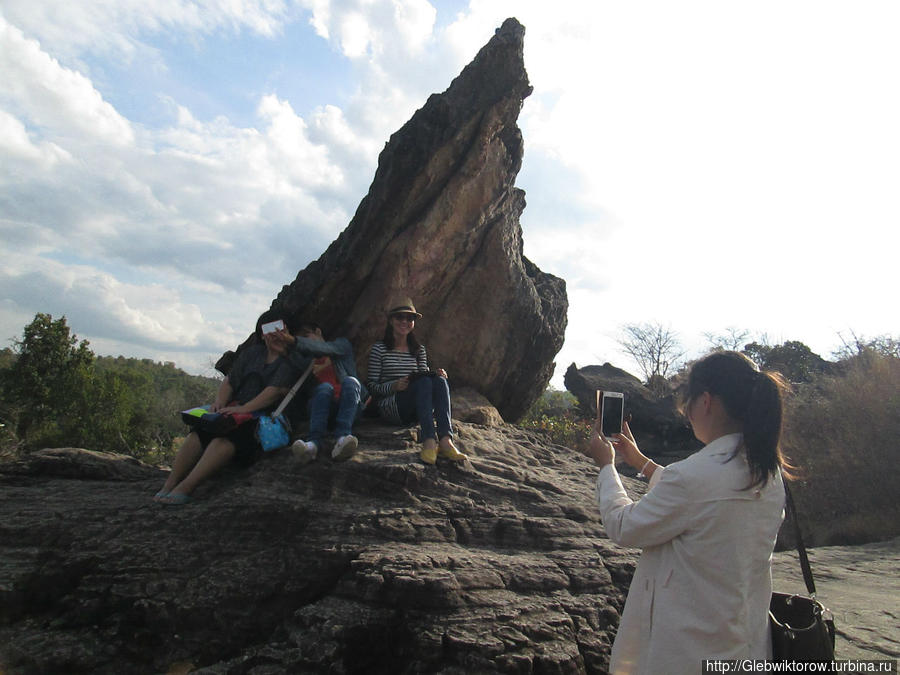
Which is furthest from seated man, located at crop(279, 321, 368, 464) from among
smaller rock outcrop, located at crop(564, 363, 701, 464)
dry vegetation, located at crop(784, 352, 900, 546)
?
smaller rock outcrop, located at crop(564, 363, 701, 464)

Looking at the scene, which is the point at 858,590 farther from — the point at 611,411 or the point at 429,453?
the point at 611,411

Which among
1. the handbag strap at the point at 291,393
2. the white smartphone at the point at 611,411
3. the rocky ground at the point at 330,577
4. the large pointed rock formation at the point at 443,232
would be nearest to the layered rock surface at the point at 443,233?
the large pointed rock formation at the point at 443,232

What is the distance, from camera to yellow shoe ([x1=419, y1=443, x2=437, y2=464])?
187 inches

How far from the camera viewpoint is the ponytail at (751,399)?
1923 millimetres

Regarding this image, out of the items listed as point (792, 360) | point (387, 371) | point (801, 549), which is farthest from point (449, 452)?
point (792, 360)

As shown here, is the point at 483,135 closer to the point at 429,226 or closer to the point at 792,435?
the point at 429,226

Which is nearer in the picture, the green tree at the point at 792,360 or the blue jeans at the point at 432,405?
the blue jeans at the point at 432,405

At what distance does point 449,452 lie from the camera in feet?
16.0

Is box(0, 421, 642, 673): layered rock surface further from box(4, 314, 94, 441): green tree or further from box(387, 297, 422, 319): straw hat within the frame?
box(4, 314, 94, 441): green tree

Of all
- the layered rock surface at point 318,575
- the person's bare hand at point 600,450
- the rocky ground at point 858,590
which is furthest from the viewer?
the rocky ground at point 858,590

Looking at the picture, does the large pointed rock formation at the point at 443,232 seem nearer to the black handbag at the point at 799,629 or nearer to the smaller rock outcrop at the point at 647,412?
the black handbag at the point at 799,629

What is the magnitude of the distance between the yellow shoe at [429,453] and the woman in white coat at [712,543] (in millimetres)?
2778

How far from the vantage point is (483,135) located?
662cm

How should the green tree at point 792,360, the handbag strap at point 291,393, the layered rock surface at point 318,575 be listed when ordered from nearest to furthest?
the layered rock surface at point 318,575 → the handbag strap at point 291,393 → the green tree at point 792,360
